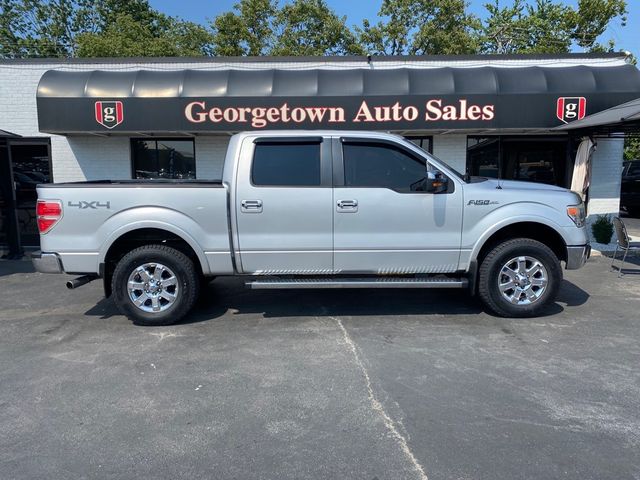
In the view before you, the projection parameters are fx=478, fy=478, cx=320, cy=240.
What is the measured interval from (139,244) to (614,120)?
758 cm

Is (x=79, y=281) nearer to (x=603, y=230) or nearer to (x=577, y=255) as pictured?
(x=577, y=255)

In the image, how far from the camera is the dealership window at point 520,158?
36.1ft

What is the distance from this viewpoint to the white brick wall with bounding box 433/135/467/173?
10.8 m

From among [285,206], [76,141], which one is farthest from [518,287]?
[76,141]

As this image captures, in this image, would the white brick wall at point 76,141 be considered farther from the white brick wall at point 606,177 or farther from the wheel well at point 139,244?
the white brick wall at point 606,177

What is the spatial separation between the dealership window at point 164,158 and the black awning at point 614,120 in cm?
793

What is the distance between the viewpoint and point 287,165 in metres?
5.53

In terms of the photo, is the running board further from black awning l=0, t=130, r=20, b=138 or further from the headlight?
black awning l=0, t=130, r=20, b=138

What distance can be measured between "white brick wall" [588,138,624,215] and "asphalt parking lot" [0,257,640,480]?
541 cm

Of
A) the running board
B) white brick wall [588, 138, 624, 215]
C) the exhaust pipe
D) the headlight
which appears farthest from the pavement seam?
white brick wall [588, 138, 624, 215]

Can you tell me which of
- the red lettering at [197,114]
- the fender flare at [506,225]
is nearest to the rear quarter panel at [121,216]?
the fender flare at [506,225]

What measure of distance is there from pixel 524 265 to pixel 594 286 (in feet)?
8.46

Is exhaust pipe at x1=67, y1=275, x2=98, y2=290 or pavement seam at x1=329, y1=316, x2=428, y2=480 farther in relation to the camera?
exhaust pipe at x1=67, y1=275, x2=98, y2=290

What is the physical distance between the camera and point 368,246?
5469 millimetres
